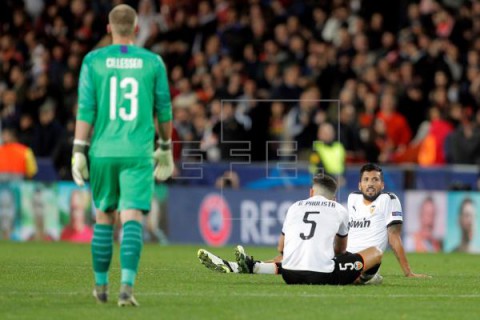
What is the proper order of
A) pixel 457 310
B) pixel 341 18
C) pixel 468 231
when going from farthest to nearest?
pixel 341 18, pixel 468 231, pixel 457 310

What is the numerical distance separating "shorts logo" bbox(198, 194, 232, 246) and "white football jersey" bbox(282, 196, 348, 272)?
9962 mm

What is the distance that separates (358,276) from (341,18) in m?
13.3

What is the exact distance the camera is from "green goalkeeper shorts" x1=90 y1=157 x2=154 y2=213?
972 centimetres

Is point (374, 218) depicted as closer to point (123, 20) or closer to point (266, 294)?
point (266, 294)

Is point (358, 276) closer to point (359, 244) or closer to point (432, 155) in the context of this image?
point (359, 244)

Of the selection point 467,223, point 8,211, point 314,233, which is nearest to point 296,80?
point 467,223

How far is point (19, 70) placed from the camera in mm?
27438

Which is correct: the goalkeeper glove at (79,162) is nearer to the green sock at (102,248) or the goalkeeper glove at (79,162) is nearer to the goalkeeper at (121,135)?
the goalkeeper at (121,135)

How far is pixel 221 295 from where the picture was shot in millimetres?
10992

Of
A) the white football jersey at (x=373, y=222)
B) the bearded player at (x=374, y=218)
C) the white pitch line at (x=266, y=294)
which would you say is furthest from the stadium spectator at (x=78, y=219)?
the white pitch line at (x=266, y=294)

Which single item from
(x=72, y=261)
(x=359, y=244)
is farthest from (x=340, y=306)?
(x=72, y=261)

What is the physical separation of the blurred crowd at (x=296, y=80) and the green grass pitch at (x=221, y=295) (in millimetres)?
6103

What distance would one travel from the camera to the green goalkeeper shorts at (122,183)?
9719 millimetres

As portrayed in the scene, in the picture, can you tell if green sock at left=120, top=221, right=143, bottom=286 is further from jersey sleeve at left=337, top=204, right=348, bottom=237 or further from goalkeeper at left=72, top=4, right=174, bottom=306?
jersey sleeve at left=337, top=204, right=348, bottom=237
